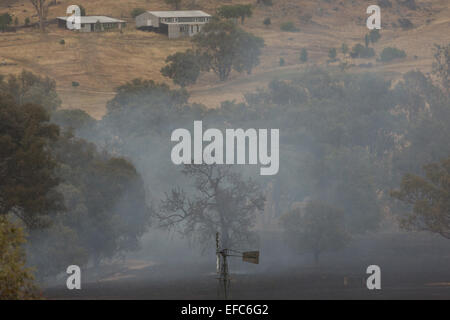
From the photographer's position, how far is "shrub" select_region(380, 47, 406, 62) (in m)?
189

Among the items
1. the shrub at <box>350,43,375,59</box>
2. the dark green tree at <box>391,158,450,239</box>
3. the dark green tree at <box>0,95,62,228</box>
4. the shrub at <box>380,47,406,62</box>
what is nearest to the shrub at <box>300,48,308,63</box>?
the shrub at <box>350,43,375,59</box>

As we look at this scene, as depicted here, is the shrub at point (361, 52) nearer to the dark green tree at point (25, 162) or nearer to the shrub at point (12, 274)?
the dark green tree at point (25, 162)

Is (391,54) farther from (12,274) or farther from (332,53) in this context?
(12,274)

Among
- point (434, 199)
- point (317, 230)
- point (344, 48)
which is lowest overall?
point (317, 230)

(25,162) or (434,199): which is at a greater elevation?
(25,162)

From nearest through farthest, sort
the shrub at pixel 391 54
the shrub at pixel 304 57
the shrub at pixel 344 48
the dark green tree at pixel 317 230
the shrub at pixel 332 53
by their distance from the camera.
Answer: the dark green tree at pixel 317 230 < the shrub at pixel 391 54 < the shrub at pixel 332 53 < the shrub at pixel 344 48 < the shrub at pixel 304 57

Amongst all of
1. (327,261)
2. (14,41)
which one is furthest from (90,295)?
(14,41)

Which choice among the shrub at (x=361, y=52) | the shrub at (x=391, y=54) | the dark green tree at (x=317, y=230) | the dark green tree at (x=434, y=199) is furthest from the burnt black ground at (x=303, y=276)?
the shrub at (x=361, y=52)

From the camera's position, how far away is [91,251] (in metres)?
89.6

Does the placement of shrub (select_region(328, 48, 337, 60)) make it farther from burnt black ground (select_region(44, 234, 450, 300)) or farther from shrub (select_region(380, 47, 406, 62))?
burnt black ground (select_region(44, 234, 450, 300))

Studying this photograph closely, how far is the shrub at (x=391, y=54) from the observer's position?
619 ft

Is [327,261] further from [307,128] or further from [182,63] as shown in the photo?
[182,63]

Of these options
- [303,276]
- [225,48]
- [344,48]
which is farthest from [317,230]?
[344,48]

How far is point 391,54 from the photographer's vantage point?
18962cm
